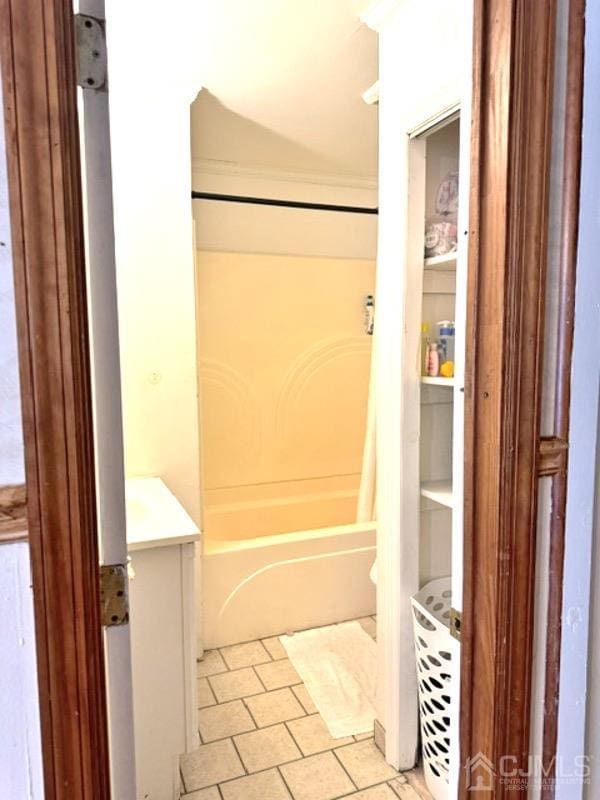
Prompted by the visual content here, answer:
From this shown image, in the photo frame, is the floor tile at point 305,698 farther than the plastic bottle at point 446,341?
Yes

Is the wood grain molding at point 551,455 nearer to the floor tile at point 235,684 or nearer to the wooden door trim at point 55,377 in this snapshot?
the wooden door trim at point 55,377

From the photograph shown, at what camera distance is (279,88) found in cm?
211

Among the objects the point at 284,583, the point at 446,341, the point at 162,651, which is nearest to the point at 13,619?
the point at 162,651

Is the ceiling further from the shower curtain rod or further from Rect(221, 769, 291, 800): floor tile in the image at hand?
Rect(221, 769, 291, 800): floor tile

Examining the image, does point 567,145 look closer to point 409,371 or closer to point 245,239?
point 409,371

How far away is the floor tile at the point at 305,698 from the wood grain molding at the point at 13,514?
5.93 feet

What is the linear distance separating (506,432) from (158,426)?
172 cm

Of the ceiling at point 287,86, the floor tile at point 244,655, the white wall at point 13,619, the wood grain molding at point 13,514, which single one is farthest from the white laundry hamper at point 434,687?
the ceiling at point 287,86

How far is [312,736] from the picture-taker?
1.96 m

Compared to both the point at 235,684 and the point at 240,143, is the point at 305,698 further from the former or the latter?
the point at 240,143

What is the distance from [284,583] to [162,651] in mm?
1101

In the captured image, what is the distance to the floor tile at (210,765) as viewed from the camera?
5.80 feet

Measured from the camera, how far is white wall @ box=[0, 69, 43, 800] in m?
0.65

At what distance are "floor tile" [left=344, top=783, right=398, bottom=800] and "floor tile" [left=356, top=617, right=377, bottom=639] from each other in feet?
2.80
